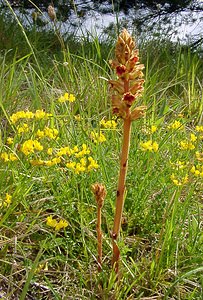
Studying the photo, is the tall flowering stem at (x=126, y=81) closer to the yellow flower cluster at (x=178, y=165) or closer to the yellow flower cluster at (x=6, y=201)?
the yellow flower cluster at (x=6, y=201)

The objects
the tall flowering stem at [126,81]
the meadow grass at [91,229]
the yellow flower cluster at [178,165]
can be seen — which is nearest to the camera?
the tall flowering stem at [126,81]

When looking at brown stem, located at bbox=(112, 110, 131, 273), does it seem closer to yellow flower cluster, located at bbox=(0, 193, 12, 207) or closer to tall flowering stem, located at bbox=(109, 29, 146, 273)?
tall flowering stem, located at bbox=(109, 29, 146, 273)

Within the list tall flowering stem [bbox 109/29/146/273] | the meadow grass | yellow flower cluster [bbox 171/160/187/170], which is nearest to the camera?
tall flowering stem [bbox 109/29/146/273]

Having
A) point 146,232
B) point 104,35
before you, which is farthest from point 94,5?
point 146,232

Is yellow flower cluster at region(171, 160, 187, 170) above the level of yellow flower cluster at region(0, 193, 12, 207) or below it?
below

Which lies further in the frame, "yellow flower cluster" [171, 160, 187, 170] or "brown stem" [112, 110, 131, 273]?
"yellow flower cluster" [171, 160, 187, 170]

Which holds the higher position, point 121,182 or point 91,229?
point 121,182

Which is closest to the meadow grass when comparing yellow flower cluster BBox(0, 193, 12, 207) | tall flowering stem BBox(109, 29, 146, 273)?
yellow flower cluster BBox(0, 193, 12, 207)

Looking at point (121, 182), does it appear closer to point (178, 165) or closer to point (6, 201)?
point (6, 201)

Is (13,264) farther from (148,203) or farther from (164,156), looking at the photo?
(164,156)

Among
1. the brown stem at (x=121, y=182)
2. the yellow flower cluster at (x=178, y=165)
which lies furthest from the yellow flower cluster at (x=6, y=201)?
the yellow flower cluster at (x=178, y=165)

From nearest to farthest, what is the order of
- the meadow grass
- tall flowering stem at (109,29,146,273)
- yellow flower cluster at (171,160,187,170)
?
tall flowering stem at (109,29,146,273) → the meadow grass → yellow flower cluster at (171,160,187,170)

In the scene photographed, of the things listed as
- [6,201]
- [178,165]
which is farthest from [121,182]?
[178,165]

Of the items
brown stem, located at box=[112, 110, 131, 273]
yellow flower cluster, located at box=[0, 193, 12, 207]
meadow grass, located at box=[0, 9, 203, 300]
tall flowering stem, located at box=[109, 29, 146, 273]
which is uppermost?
tall flowering stem, located at box=[109, 29, 146, 273]
